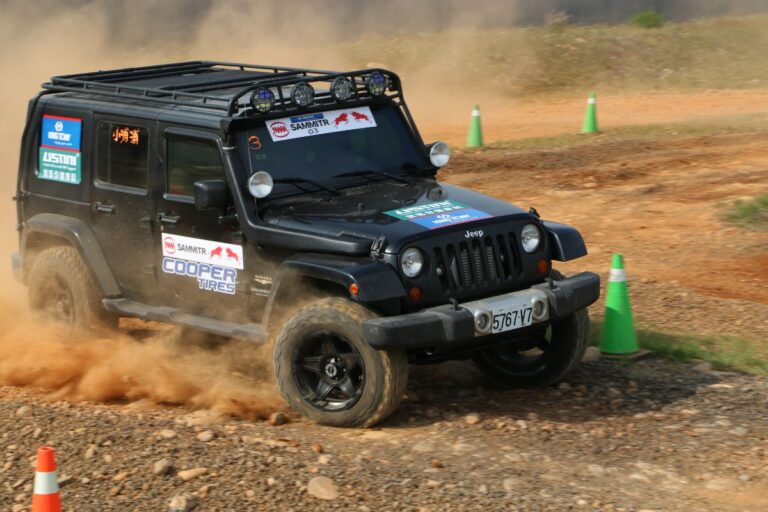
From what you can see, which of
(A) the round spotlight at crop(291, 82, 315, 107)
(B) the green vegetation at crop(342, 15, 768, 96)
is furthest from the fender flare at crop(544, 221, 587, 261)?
(B) the green vegetation at crop(342, 15, 768, 96)

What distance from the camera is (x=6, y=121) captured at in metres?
20.9

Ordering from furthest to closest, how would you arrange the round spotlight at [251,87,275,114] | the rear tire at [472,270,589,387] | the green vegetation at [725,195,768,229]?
the green vegetation at [725,195,768,229] → the rear tire at [472,270,589,387] → the round spotlight at [251,87,275,114]

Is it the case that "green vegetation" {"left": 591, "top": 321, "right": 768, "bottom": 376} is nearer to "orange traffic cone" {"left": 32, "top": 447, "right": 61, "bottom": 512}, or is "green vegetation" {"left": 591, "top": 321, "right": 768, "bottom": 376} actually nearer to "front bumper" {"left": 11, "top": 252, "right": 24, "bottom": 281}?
"front bumper" {"left": 11, "top": 252, "right": 24, "bottom": 281}

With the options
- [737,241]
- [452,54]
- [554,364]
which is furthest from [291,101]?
[452,54]

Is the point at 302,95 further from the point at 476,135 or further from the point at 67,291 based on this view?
the point at 476,135

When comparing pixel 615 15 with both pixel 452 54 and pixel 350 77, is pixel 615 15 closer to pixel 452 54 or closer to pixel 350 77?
pixel 452 54

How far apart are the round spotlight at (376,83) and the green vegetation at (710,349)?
2382 millimetres

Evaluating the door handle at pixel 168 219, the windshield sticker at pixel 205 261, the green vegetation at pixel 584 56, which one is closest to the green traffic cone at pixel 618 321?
the windshield sticker at pixel 205 261

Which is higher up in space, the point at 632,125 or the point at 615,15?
the point at 615,15

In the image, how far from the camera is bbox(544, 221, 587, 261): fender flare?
791cm

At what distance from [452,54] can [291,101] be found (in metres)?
18.6

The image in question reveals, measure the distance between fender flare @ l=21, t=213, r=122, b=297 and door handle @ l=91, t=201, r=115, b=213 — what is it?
17 cm

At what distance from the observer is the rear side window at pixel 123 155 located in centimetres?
852

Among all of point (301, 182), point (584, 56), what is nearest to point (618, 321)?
point (301, 182)
